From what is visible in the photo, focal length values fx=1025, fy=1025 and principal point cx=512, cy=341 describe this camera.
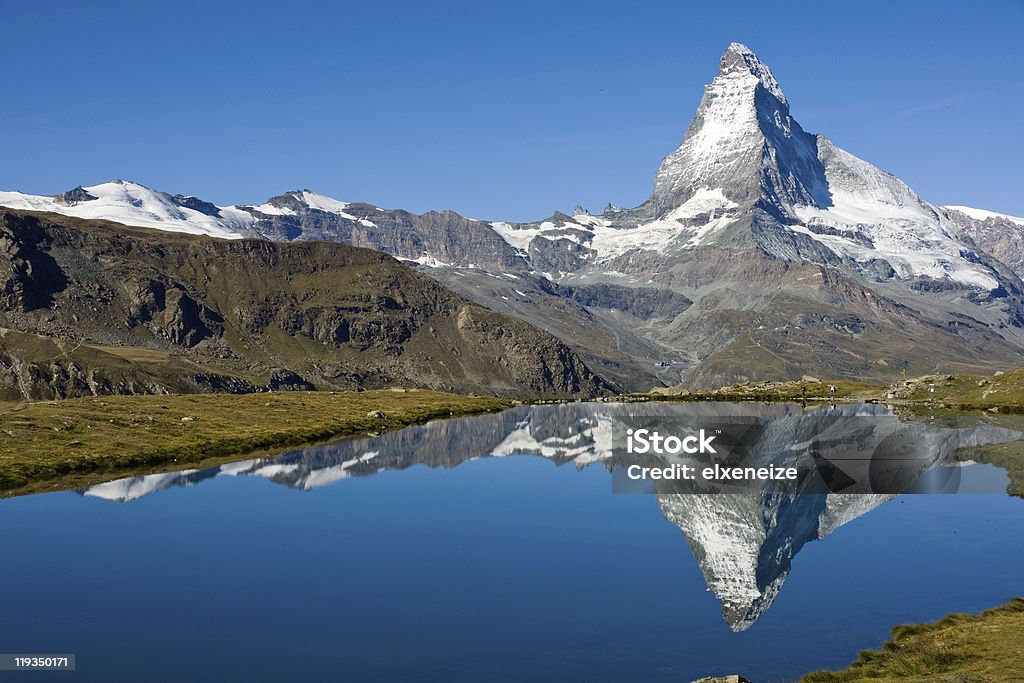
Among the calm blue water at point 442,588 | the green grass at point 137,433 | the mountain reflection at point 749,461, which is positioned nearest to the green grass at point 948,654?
the calm blue water at point 442,588

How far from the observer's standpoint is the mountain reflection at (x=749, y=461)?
7188cm

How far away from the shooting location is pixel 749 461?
12238 centimetres

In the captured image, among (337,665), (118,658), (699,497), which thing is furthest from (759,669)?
(699,497)

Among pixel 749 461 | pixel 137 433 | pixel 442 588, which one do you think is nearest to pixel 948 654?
pixel 442 588

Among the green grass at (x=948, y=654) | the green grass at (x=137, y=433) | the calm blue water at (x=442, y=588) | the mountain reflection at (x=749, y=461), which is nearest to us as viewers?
the green grass at (x=948, y=654)

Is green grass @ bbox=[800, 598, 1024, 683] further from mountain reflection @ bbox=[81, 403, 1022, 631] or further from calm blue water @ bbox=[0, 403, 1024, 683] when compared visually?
mountain reflection @ bbox=[81, 403, 1022, 631]

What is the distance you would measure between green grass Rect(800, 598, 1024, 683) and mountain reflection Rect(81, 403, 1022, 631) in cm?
867

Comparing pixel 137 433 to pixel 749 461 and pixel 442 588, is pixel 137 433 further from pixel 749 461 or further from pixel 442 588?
pixel 442 588

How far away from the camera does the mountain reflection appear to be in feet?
236

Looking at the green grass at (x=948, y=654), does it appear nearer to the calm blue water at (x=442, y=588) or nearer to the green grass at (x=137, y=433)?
the calm blue water at (x=442, y=588)

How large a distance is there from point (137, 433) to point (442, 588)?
87195 mm

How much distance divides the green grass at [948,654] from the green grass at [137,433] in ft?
266

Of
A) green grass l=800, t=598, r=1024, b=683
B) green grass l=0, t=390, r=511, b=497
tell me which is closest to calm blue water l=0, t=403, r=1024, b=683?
green grass l=800, t=598, r=1024, b=683

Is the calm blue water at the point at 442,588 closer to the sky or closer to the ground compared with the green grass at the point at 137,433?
closer to the ground
